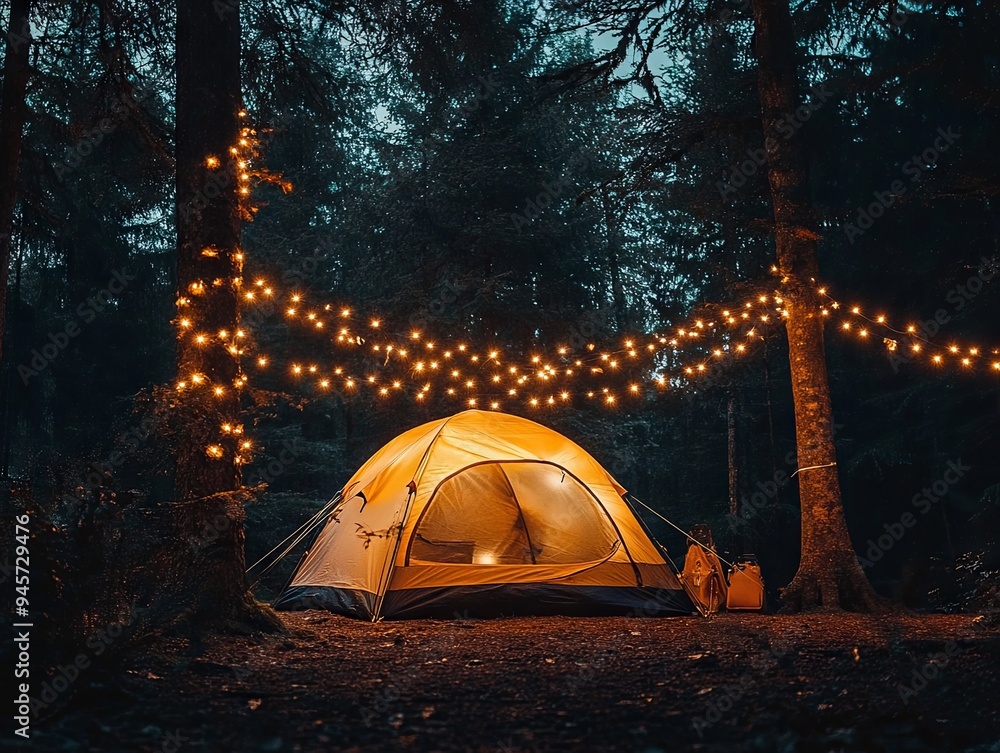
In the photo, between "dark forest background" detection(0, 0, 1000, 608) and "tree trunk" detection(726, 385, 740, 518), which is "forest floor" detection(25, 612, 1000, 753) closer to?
"dark forest background" detection(0, 0, 1000, 608)

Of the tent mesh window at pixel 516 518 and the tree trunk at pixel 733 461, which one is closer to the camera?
the tent mesh window at pixel 516 518

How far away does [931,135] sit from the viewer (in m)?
16.1

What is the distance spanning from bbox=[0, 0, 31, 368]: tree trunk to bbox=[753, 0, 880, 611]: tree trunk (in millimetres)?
7976

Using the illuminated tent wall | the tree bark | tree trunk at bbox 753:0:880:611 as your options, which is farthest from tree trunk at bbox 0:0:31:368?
tree trunk at bbox 753:0:880:611

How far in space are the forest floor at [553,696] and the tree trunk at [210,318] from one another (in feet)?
2.14

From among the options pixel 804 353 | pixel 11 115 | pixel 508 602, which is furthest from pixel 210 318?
pixel 804 353

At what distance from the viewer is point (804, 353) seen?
9594mm

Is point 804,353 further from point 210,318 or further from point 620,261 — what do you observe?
point 620,261

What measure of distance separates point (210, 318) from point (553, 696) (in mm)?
4061

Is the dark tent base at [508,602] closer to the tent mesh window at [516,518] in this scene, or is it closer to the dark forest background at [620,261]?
the tent mesh window at [516,518]

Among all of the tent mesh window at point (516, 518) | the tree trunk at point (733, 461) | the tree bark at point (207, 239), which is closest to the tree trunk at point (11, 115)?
the tree bark at point (207, 239)

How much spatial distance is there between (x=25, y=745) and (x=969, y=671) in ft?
14.2

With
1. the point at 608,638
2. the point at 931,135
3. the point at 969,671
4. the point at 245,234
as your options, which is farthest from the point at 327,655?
the point at 245,234

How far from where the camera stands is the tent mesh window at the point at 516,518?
8.91 m
